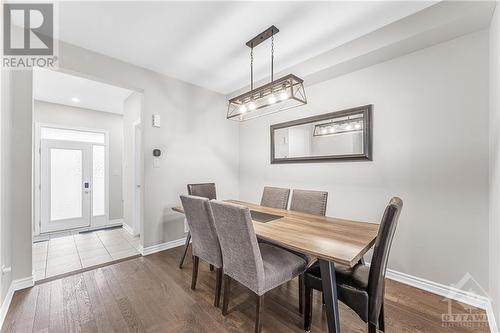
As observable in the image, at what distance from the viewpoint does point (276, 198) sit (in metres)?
2.79

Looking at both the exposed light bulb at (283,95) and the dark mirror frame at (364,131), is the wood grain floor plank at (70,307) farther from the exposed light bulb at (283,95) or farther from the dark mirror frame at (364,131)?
the dark mirror frame at (364,131)

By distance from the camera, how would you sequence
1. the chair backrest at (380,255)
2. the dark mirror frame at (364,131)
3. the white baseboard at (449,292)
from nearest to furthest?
the chair backrest at (380,255), the white baseboard at (449,292), the dark mirror frame at (364,131)

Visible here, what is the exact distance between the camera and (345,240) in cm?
146

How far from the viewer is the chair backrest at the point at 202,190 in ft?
9.79

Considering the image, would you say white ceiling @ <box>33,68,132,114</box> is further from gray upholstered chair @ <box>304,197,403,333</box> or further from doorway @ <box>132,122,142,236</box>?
gray upholstered chair @ <box>304,197,403,333</box>

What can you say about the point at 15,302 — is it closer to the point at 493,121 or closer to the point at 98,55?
the point at 98,55

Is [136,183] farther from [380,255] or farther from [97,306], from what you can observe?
[380,255]

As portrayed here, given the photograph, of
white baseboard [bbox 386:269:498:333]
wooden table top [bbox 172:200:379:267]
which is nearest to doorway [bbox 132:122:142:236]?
wooden table top [bbox 172:200:379:267]

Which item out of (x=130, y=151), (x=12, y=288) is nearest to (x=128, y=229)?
(x=130, y=151)

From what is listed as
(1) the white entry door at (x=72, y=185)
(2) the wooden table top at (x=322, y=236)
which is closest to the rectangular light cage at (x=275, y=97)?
(2) the wooden table top at (x=322, y=236)

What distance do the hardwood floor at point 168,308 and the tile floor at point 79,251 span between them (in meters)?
0.37

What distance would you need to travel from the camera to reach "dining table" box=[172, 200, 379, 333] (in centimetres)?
125

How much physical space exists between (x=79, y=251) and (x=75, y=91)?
2728mm

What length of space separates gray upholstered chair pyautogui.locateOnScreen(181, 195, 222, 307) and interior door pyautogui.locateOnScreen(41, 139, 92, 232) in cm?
387
